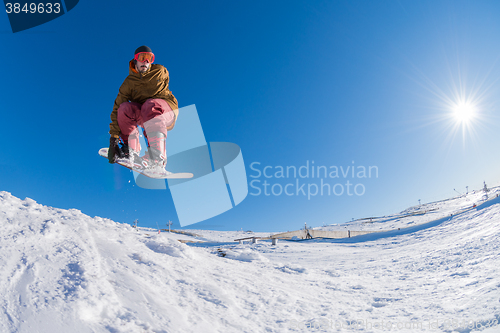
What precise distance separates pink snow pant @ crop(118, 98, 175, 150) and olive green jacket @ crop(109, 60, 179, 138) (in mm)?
120

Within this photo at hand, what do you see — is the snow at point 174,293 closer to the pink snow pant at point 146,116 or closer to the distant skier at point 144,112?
the distant skier at point 144,112

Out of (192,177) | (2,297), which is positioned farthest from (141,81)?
(2,297)

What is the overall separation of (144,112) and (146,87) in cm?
42

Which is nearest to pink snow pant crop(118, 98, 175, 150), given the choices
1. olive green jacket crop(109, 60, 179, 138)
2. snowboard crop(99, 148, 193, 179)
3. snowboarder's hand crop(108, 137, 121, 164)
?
olive green jacket crop(109, 60, 179, 138)

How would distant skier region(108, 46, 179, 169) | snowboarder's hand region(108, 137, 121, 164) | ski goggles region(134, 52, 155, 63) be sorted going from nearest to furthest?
ski goggles region(134, 52, 155, 63)
distant skier region(108, 46, 179, 169)
snowboarder's hand region(108, 137, 121, 164)

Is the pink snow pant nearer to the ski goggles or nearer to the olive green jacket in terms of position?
the olive green jacket

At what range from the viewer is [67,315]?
4.47 feet

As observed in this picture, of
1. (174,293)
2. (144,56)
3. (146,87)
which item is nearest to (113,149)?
(146,87)

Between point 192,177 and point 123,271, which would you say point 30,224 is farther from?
point 192,177

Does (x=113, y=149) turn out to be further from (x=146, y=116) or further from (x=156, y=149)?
(x=146, y=116)

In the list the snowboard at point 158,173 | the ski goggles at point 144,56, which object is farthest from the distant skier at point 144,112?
the snowboard at point 158,173

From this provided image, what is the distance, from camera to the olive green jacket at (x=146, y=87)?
12.7 feet

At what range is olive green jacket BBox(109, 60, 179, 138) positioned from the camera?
386cm

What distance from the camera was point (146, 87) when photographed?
3.94 meters
